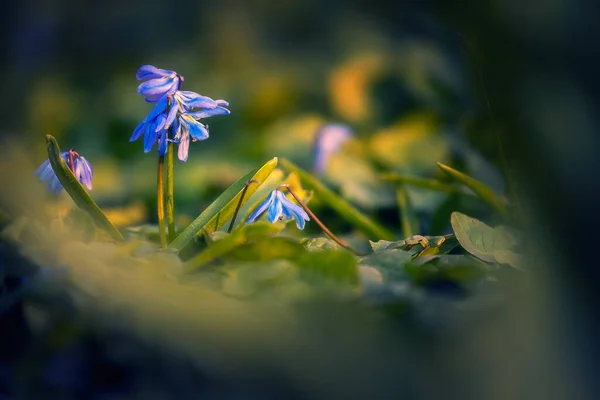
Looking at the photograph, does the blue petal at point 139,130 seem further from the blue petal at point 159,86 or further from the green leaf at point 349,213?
the green leaf at point 349,213

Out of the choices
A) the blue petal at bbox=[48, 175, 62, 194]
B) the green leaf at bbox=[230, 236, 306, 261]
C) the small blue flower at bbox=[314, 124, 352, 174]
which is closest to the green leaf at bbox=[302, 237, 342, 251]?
the green leaf at bbox=[230, 236, 306, 261]

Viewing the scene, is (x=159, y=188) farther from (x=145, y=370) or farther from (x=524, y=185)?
(x=524, y=185)

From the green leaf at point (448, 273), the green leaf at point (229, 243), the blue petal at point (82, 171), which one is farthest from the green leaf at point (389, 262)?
the blue petal at point (82, 171)

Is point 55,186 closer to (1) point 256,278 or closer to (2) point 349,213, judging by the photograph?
(1) point 256,278

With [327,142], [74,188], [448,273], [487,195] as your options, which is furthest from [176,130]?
[327,142]

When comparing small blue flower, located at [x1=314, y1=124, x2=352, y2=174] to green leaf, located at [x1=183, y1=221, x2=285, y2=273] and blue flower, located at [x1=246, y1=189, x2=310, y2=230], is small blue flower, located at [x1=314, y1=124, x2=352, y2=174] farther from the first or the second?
green leaf, located at [x1=183, y1=221, x2=285, y2=273]
